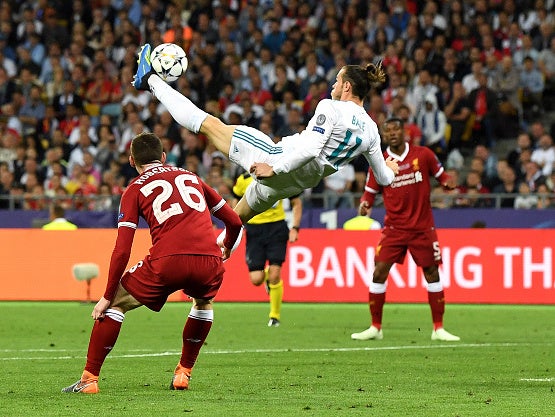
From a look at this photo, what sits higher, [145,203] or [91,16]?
[91,16]

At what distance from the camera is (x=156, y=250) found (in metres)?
8.94

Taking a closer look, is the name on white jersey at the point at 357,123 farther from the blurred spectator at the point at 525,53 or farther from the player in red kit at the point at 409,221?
the blurred spectator at the point at 525,53

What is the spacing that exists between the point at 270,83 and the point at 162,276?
1720 cm

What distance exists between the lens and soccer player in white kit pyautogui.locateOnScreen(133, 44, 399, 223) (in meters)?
10.1

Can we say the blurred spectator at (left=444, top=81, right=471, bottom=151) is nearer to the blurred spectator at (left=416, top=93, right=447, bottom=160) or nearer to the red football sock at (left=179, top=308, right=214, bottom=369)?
the blurred spectator at (left=416, top=93, right=447, bottom=160)

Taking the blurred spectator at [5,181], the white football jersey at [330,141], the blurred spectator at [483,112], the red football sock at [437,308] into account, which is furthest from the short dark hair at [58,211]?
the white football jersey at [330,141]

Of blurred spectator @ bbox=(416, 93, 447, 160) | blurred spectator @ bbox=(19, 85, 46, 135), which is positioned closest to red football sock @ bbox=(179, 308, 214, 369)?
blurred spectator @ bbox=(416, 93, 447, 160)

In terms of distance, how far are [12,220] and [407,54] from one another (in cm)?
838

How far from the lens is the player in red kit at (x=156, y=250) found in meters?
8.87

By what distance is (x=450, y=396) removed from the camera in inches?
350

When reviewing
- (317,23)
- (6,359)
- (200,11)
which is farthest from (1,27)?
(6,359)

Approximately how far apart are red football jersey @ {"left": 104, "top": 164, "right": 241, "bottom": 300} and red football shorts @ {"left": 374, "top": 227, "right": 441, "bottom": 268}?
5.50 meters

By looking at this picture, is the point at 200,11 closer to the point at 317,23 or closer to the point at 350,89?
the point at 317,23

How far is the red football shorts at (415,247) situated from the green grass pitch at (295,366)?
908 mm
